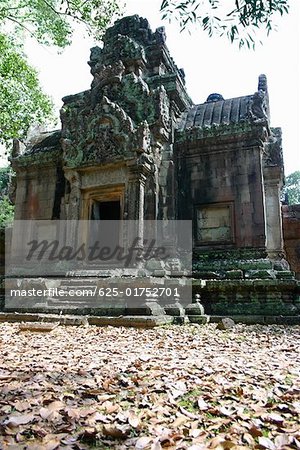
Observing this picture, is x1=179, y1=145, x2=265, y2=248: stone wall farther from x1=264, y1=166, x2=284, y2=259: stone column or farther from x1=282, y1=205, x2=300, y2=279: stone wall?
x1=282, y1=205, x2=300, y2=279: stone wall

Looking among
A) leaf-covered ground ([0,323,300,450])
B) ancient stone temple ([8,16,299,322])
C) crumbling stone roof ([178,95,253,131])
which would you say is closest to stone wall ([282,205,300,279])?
ancient stone temple ([8,16,299,322])

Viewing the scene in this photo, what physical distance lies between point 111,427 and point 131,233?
25.6 ft

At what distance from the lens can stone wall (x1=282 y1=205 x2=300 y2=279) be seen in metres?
16.9

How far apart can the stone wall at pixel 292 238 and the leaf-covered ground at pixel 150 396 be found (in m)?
12.5

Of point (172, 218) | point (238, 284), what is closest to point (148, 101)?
point (172, 218)

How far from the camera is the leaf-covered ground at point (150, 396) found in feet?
7.43

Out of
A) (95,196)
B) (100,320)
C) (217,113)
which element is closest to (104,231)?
(95,196)

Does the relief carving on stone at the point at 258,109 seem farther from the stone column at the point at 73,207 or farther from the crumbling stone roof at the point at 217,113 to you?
the stone column at the point at 73,207

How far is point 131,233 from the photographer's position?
10078 millimetres

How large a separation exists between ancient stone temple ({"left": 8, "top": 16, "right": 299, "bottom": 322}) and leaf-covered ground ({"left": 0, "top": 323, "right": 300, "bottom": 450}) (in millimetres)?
4403

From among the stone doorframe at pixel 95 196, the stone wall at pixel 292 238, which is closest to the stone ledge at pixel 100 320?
the stone doorframe at pixel 95 196

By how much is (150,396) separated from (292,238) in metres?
15.7

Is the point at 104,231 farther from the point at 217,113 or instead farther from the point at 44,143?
the point at 217,113

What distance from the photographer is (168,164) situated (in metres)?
11.2
